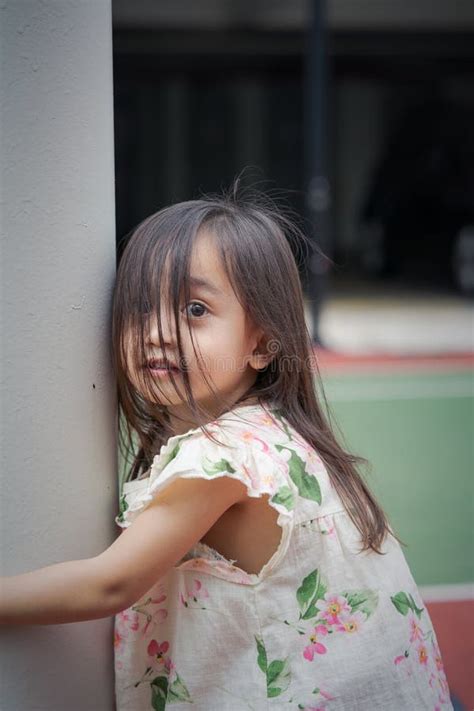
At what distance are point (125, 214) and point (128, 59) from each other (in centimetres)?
413

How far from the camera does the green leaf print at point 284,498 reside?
4.89 feet

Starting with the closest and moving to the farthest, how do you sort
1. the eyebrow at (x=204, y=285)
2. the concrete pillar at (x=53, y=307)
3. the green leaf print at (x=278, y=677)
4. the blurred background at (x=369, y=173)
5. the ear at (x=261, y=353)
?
the concrete pillar at (x=53, y=307) → the green leaf print at (x=278, y=677) → the eyebrow at (x=204, y=285) → the ear at (x=261, y=353) → the blurred background at (x=369, y=173)

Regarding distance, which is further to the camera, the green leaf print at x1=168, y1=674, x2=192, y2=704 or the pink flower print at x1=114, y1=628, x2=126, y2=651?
the pink flower print at x1=114, y1=628, x2=126, y2=651

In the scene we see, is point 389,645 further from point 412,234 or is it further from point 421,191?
point 412,234

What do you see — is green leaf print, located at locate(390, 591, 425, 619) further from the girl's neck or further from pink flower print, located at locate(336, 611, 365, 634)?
the girl's neck

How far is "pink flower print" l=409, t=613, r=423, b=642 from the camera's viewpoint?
1618mm

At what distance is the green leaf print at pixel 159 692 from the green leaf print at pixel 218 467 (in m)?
0.41

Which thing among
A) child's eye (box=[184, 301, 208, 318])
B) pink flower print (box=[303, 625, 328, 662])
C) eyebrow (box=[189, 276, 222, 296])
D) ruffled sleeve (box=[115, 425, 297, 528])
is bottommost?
pink flower print (box=[303, 625, 328, 662])

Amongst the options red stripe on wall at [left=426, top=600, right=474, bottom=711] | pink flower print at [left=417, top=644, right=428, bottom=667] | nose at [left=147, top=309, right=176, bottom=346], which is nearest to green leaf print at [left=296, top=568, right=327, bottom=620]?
pink flower print at [left=417, top=644, right=428, bottom=667]

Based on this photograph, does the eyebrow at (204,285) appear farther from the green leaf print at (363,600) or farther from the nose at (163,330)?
the green leaf print at (363,600)

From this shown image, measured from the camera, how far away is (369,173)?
1867 centimetres

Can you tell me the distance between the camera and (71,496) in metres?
1.49

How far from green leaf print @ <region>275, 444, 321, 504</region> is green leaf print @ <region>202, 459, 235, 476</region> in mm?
133

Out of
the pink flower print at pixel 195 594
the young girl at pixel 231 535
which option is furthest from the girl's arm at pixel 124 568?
the pink flower print at pixel 195 594
